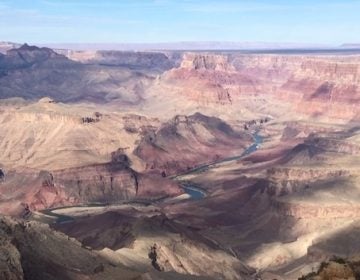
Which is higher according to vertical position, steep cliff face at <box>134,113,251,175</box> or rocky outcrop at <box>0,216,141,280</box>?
rocky outcrop at <box>0,216,141,280</box>

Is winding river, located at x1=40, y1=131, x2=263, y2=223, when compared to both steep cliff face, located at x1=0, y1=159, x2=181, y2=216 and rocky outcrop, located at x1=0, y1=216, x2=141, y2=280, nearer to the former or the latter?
steep cliff face, located at x1=0, y1=159, x2=181, y2=216

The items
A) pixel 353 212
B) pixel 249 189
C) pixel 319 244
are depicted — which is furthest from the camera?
pixel 249 189

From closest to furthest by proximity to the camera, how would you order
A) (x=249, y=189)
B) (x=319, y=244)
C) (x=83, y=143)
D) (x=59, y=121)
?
(x=319, y=244) < (x=249, y=189) < (x=83, y=143) < (x=59, y=121)

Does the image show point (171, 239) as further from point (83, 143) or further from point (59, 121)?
point (59, 121)

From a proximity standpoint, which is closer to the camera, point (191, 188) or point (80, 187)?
point (80, 187)

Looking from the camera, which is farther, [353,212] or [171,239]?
[353,212]

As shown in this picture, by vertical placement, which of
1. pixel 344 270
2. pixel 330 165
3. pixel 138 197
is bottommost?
pixel 138 197

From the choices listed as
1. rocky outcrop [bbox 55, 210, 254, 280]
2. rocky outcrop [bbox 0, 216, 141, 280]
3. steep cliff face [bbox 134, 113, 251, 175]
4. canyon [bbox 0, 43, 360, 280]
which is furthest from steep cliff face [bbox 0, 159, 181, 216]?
rocky outcrop [bbox 0, 216, 141, 280]

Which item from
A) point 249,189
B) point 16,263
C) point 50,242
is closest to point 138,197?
point 249,189

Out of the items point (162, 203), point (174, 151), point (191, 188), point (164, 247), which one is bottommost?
point (191, 188)

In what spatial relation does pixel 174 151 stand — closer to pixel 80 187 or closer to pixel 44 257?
pixel 80 187

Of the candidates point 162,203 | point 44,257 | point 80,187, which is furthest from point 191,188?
point 44,257
